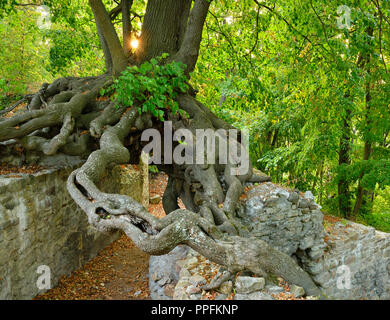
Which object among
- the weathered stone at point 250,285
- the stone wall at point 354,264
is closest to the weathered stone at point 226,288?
the weathered stone at point 250,285

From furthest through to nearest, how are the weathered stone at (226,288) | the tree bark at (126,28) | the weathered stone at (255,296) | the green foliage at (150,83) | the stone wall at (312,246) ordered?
the tree bark at (126,28), the stone wall at (312,246), the green foliage at (150,83), the weathered stone at (226,288), the weathered stone at (255,296)

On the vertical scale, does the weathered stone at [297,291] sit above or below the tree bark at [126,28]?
below

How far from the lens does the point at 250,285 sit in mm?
2898

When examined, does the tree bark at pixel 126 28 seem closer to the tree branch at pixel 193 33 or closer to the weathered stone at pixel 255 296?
the tree branch at pixel 193 33

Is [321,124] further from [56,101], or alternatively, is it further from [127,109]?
[56,101]

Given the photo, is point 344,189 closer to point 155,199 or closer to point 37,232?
point 155,199

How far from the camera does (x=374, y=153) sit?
874cm

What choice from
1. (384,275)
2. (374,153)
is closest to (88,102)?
(384,275)

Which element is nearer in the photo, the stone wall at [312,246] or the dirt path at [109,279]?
the stone wall at [312,246]

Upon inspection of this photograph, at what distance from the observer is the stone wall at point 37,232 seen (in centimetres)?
375

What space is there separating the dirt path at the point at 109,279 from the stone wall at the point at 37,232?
21cm

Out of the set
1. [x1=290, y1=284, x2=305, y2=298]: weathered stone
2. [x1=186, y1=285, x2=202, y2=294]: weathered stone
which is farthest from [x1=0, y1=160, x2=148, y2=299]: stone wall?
[x1=290, y1=284, x2=305, y2=298]: weathered stone

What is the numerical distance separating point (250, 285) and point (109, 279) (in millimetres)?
3687
